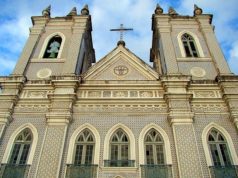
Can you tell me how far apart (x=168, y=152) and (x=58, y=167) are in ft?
15.0

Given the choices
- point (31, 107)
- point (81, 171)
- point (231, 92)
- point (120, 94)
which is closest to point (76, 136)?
point (81, 171)

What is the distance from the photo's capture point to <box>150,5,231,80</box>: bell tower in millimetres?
16047

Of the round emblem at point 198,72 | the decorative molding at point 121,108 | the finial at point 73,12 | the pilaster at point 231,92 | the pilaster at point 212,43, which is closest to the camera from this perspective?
the pilaster at point 231,92

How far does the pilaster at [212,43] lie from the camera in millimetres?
15938

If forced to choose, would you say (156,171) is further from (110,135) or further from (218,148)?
(218,148)

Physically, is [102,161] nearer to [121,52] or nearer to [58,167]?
[58,167]

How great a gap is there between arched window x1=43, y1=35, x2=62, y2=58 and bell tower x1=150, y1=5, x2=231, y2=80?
6.47 metres

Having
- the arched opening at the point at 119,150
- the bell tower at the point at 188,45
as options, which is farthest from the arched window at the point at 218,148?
the bell tower at the point at 188,45

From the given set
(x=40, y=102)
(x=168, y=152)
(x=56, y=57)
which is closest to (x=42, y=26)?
(x=56, y=57)

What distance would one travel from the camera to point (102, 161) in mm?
12031

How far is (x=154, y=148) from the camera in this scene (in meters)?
12.5

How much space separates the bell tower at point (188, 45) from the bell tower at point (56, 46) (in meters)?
4.97

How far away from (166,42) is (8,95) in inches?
375

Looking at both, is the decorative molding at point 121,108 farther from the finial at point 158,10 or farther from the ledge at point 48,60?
the finial at point 158,10
